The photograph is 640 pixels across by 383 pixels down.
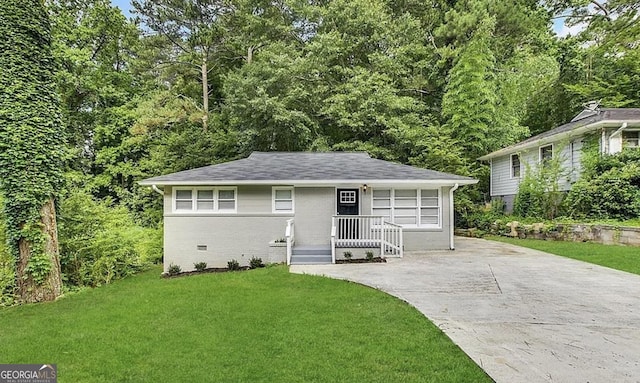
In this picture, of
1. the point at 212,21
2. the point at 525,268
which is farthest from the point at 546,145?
the point at 212,21

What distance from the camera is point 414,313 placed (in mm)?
5398

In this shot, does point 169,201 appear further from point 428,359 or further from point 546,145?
point 546,145

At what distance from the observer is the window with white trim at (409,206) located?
39.3 ft

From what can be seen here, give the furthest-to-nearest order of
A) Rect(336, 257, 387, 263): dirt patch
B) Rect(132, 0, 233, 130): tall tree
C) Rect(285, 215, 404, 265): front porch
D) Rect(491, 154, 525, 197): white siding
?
Rect(132, 0, 233, 130): tall tree, Rect(491, 154, 525, 197): white siding, Rect(285, 215, 404, 265): front porch, Rect(336, 257, 387, 263): dirt patch

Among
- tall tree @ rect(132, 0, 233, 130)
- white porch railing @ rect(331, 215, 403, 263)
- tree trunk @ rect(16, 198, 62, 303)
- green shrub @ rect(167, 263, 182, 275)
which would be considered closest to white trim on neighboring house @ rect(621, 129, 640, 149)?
white porch railing @ rect(331, 215, 403, 263)

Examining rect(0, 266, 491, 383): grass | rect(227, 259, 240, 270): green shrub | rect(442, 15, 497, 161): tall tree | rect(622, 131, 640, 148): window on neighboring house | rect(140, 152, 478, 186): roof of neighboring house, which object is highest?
rect(442, 15, 497, 161): tall tree

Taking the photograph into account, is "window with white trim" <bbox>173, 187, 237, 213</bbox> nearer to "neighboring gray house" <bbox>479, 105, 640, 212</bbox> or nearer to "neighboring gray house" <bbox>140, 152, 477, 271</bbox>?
"neighboring gray house" <bbox>140, 152, 477, 271</bbox>

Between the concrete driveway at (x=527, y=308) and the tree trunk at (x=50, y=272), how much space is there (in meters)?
5.03

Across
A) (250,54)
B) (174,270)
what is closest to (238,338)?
(174,270)

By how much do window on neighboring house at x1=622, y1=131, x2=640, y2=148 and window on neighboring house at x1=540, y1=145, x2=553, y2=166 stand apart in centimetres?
262

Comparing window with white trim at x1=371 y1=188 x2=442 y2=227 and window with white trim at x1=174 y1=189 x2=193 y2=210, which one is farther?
window with white trim at x1=371 y1=188 x2=442 y2=227

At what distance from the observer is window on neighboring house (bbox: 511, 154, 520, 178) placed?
18223 millimetres

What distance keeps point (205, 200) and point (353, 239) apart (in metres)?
4.60

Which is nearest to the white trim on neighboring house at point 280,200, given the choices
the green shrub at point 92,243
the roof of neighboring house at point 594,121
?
the green shrub at point 92,243
